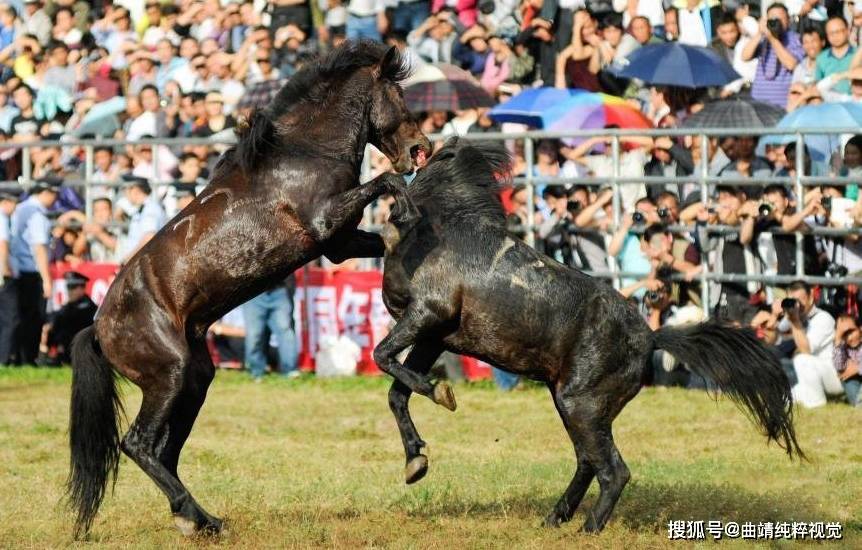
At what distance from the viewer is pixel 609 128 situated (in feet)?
51.6

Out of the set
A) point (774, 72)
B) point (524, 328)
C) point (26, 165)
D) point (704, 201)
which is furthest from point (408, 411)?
point (26, 165)

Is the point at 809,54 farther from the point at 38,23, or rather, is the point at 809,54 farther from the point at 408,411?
the point at 38,23

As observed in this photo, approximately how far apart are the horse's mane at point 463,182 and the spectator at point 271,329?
24.1 ft

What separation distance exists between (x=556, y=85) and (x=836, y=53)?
3.14 meters

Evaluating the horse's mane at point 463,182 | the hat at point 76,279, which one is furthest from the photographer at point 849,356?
the hat at point 76,279

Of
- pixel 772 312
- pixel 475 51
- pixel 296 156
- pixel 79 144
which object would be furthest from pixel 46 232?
pixel 296 156

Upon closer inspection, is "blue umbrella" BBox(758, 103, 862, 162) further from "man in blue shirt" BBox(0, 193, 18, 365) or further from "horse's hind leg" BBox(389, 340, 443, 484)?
"man in blue shirt" BBox(0, 193, 18, 365)

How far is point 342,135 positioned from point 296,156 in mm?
293

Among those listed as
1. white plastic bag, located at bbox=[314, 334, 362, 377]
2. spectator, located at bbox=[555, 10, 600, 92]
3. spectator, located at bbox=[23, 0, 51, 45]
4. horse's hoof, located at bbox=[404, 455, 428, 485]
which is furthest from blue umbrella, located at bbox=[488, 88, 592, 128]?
spectator, located at bbox=[23, 0, 51, 45]

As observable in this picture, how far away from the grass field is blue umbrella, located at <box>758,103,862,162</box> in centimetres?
237

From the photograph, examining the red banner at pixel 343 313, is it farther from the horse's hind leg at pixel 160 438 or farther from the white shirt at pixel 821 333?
the horse's hind leg at pixel 160 438

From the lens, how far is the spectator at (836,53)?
15047 millimetres

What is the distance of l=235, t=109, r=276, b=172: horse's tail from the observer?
895 cm

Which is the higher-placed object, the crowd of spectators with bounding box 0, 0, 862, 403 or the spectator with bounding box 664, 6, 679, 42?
the spectator with bounding box 664, 6, 679, 42
